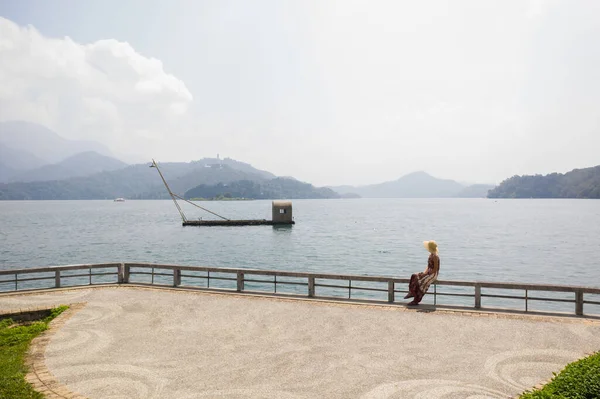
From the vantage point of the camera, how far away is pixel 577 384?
5.97 metres

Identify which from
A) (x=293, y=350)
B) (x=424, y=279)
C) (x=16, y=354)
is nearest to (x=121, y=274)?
(x=16, y=354)

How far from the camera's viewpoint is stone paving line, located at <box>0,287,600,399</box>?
27.5ft

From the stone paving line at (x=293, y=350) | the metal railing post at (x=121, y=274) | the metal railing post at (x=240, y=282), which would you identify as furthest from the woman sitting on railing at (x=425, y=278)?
the metal railing post at (x=121, y=274)

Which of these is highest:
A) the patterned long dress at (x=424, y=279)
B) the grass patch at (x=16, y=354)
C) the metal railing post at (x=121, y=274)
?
the patterned long dress at (x=424, y=279)

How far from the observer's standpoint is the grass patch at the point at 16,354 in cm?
798

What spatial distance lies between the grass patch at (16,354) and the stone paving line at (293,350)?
271mm

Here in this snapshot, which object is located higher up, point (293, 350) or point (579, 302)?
point (579, 302)

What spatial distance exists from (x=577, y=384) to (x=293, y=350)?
6.33m

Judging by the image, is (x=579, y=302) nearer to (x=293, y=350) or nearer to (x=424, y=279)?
(x=424, y=279)

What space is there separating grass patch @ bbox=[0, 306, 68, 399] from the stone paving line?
271mm

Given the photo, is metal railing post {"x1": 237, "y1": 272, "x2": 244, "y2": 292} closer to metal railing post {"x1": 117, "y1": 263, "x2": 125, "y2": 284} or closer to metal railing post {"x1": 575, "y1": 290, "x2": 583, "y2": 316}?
metal railing post {"x1": 117, "y1": 263, "x2": 125, "y2": 284}

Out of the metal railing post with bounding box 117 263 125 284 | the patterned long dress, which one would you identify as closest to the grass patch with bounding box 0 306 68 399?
the metal railing post with bounding box 117 263 125 284

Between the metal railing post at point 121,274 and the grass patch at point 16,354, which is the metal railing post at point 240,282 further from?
the grass patch at point 16,354

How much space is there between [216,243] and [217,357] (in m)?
68.9
